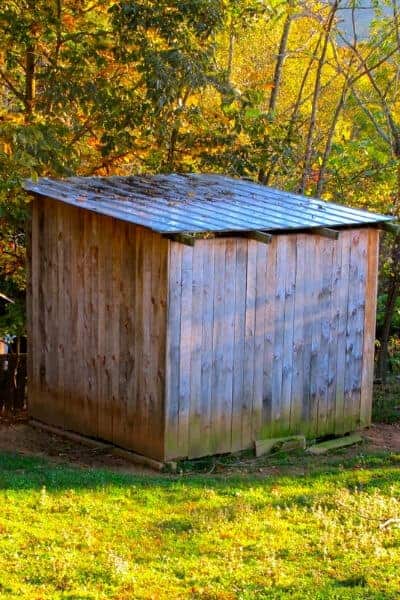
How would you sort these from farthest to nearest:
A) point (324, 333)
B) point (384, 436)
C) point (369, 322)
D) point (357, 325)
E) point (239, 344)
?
1. point (384, 436)
2. point (369, 322)
3. point (357, 325)
4. point (324, 333)
5. point (239, 344)

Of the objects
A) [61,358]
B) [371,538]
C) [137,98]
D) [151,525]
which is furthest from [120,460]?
[137,98]

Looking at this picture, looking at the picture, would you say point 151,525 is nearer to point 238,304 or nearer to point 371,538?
point 371,538

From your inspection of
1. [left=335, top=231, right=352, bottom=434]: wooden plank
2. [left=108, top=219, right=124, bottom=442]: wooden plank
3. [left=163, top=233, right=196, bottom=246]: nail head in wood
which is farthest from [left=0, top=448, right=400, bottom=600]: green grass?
[left=163, top=233, right=196, bottom=246]: nail head in wood

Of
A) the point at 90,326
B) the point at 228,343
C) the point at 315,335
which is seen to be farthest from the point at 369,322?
the point at 90,326

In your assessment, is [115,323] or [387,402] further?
[387,402]

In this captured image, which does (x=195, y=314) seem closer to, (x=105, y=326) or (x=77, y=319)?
(x=105, y=326)

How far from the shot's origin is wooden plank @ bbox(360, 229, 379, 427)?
10.7m

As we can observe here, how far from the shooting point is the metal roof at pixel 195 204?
29.0ft

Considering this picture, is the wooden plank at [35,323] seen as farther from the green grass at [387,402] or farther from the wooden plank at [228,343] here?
the green grass at [387,402]

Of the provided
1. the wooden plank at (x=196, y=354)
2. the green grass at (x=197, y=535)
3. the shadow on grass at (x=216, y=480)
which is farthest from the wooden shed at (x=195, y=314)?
the green grass at (x=197, y=535)

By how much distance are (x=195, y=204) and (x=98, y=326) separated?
5.60 ft

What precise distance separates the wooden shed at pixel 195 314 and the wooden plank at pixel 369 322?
0.07ft

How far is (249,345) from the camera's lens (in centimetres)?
956

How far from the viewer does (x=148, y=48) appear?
11562 millimetres
